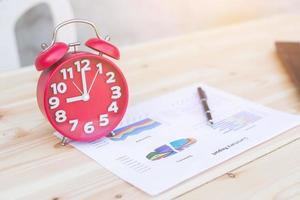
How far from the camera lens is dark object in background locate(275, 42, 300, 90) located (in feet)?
3.00

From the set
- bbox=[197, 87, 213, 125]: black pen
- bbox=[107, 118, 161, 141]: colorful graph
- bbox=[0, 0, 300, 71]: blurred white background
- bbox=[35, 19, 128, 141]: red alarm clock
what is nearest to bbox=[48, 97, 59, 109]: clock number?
bbox=[35, 19, 128, 141]: red alarm clock

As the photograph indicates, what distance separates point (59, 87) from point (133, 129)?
6.1 inches

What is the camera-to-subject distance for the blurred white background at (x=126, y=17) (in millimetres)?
1051

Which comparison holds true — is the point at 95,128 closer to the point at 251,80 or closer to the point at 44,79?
the point at 44,79

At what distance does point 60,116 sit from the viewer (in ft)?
2.14

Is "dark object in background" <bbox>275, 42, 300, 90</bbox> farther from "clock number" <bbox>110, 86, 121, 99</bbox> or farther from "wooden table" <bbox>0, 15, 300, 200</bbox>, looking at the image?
"clock number" <bbox>110, 86, 121, 99</bbox>

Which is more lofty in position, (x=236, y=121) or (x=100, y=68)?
(x=100, y=68)

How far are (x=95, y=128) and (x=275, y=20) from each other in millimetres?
991

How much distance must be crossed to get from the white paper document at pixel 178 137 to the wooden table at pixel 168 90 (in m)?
0.02

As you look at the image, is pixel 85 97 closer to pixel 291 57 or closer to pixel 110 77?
pixel 110 77

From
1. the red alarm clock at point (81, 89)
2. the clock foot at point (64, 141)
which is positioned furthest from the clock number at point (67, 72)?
the clock foot at point (64, 141)

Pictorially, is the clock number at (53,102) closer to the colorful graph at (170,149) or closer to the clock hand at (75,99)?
the clock hand at (75,99)

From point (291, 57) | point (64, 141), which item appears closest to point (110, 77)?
point (64, 141)

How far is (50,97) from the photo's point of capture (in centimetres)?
64
